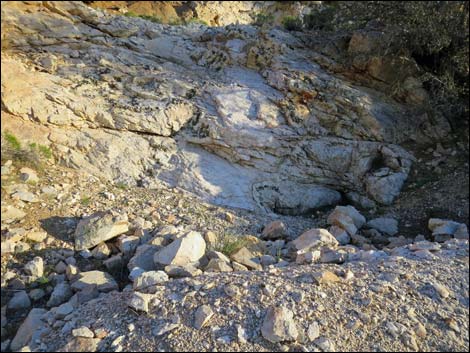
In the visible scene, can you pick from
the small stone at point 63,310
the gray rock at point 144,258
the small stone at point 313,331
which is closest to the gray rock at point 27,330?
the small stone at point 63,310

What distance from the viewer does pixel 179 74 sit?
707 cm

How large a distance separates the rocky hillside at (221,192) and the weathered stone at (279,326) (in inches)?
0.5

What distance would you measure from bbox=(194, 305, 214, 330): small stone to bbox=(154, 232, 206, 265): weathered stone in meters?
0.85

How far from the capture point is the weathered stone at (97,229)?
4.49 meters

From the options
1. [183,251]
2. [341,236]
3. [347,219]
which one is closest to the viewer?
[183,251]

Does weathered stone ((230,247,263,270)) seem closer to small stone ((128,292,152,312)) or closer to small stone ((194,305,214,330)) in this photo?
small stone ((194,305,214,330))

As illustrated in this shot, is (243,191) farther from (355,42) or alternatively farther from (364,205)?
(355,42)

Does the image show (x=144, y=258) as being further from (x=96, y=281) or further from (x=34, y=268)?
(x=34, y=268)

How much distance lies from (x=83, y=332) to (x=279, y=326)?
1428mm

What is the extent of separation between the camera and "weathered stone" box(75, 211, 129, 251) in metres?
4.49

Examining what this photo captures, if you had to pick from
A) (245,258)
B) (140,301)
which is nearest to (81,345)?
(140,301)

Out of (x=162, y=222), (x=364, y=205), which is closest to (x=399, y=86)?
(x=364, y=205)

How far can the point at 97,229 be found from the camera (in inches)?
178

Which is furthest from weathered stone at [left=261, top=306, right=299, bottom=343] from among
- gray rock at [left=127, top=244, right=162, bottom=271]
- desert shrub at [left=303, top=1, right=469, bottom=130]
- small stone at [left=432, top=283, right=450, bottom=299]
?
desert shrub at [left=303, top=1, right=469, bottom=130]
